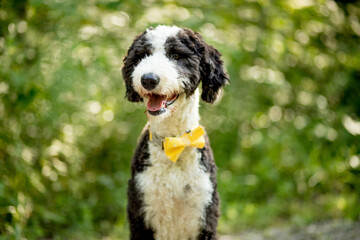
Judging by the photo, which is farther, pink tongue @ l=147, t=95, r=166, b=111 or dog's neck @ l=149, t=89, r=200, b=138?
dog's neck @ l=149, t=89, r=200, b=138

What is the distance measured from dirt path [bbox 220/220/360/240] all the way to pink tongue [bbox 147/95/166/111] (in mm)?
2142

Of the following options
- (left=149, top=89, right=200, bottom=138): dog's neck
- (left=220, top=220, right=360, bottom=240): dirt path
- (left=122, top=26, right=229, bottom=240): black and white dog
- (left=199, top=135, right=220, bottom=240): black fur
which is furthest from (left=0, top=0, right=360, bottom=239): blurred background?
(left=199, top=135, right=220, bottom=240): black fur

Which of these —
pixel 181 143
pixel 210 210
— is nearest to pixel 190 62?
pixel 181 143

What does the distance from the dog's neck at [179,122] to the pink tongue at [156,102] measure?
175 mm

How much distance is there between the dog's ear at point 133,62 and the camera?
2.72 m

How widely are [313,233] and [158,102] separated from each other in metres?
2.38

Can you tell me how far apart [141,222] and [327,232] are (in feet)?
6.90

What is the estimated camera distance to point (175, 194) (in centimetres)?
272

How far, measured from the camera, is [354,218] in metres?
4.09

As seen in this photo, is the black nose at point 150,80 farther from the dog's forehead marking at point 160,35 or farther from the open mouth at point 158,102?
the dog's forehead marking at point 160,35

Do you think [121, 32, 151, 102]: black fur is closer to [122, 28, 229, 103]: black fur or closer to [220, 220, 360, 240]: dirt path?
[122, 28, 229, 103]: black fur

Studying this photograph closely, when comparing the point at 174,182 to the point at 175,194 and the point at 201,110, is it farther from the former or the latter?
the point at 201,110

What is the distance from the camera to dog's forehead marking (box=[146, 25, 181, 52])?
2.67 metres

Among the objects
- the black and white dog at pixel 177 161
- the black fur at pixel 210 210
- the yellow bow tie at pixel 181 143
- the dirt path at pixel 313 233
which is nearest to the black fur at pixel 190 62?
the black and white dog at pixel 177 161
